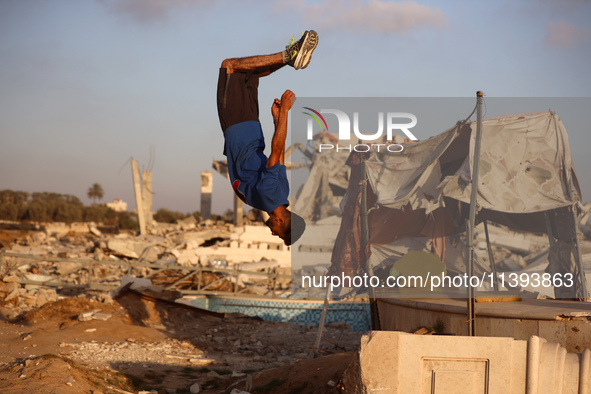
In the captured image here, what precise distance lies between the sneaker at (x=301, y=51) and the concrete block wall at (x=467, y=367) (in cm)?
257

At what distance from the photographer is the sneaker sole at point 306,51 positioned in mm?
4891

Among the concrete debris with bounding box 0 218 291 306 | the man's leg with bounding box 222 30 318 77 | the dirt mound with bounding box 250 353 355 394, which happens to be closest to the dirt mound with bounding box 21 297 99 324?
the concrete debris with bounding box 0 218 291 306

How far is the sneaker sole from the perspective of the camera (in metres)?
4.89

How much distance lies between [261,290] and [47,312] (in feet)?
23.2

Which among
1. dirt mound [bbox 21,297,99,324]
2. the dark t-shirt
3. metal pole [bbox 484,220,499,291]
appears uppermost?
the dark t-shirt

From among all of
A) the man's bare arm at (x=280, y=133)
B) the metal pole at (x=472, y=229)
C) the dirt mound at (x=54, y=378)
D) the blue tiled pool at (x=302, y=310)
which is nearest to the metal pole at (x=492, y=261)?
the metal pole at (x=472, y=229)

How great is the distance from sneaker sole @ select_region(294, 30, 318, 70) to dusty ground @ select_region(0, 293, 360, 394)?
3.66 m

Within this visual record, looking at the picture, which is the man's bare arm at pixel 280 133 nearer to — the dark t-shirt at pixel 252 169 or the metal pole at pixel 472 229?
the dark t-shirt at pixel 252 169

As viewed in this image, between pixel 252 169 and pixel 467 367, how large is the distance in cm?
267

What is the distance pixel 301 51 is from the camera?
4.88 m

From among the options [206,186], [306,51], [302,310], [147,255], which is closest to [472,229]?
[306,51]

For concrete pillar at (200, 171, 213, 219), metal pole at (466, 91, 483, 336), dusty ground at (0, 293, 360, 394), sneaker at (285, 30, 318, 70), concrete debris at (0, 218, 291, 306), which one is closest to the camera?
sneaker at (285, 30, 318, 70)

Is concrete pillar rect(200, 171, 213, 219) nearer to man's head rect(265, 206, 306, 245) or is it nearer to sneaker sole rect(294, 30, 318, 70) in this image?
man's head rect(265, 206, 306, 245)

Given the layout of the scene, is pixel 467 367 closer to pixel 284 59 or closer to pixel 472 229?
pixel 472 229
